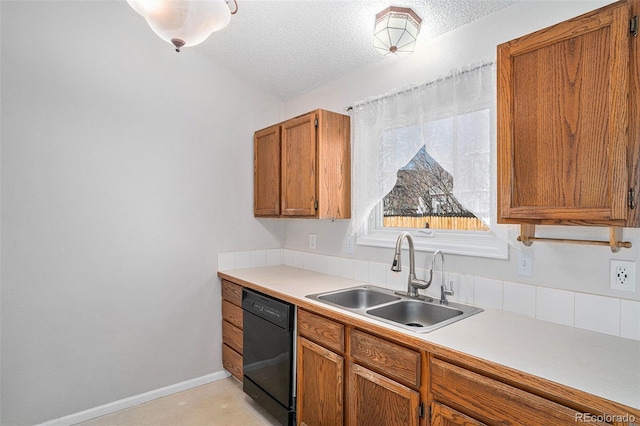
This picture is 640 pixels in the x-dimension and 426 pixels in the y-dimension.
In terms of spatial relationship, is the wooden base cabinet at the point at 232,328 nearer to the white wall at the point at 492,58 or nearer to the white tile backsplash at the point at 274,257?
the white tile backsplash at the point at 274,257

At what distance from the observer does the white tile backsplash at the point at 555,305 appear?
152 cm

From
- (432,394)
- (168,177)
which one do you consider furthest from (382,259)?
(168,177)

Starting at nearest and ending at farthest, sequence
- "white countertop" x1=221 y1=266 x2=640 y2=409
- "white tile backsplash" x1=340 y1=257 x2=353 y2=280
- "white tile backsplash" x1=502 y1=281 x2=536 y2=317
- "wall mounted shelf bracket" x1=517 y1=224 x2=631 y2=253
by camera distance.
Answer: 1. "white countertop" x1=221 y1=266 x2=640 y2=409
2. "wall mounted shelf bracket" x1=517 y1=224 x2=631 y2=253
3. "white tile backsplash" x1=502 y1=281 x2=536 y2=317
4. "white tile backsplash" x1=340 y1=257 x2=353 y2=280

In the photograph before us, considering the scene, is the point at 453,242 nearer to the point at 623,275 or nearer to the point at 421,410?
the point at 623,275

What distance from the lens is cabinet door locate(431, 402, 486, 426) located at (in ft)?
4.04

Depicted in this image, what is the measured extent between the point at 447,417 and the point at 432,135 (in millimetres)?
1413

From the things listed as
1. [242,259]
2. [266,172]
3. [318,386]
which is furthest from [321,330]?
[266,172]

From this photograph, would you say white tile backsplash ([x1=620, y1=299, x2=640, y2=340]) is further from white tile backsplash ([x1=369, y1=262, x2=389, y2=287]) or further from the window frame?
white tile backsplash ([x1=369, y1=262, x2=389, y2=287])

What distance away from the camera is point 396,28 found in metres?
→ 1.91

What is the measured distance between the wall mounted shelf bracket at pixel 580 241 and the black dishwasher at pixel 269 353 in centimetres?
126

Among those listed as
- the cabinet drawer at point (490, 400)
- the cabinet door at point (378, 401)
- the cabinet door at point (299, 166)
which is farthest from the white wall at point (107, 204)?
the cabinet drawer at point (490, 400)

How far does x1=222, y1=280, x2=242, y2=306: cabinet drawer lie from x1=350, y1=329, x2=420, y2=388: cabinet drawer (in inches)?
48.9

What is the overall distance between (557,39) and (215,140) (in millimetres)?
2366

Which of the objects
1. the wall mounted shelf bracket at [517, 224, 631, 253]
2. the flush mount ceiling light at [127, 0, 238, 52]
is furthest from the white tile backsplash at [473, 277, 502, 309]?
the flush mount ceiling light at [127, 0, 238, 52]
